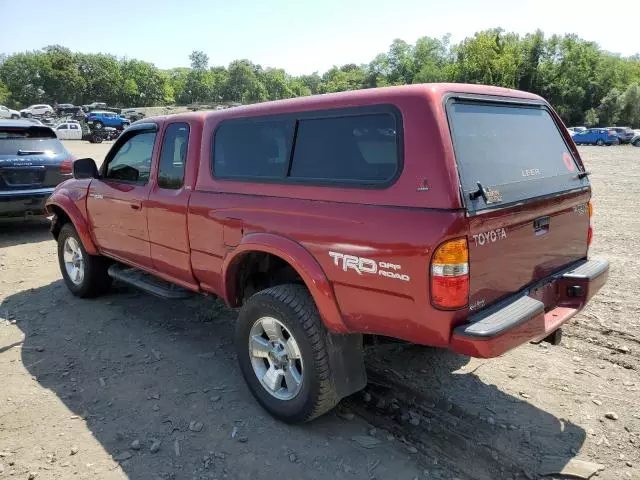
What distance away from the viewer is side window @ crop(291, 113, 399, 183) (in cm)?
262

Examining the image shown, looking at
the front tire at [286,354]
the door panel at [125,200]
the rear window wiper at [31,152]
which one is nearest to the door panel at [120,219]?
the door panel at [125,200]

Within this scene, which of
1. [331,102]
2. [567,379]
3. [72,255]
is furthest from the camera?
[72,255]

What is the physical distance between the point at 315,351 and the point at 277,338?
398 millimetres

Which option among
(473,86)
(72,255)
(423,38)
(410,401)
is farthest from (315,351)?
(423,38)

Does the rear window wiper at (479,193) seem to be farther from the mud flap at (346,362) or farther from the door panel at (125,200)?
the door panel at (125,200)

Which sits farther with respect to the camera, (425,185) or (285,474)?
(285,474)

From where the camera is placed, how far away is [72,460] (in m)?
2.88

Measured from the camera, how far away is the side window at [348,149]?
8.61 ft

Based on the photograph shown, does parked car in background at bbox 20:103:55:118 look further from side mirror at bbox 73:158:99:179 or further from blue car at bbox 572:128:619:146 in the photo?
side mirror at bbox 73:158:99:179

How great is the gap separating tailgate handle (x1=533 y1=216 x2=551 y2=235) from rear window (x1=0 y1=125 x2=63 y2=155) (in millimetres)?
8125

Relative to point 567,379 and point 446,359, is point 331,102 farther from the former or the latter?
point 567,379

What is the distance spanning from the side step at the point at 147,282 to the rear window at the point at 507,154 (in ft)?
Answer: 8.67

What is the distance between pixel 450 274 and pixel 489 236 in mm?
324

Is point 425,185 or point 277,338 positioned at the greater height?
point 425,185
